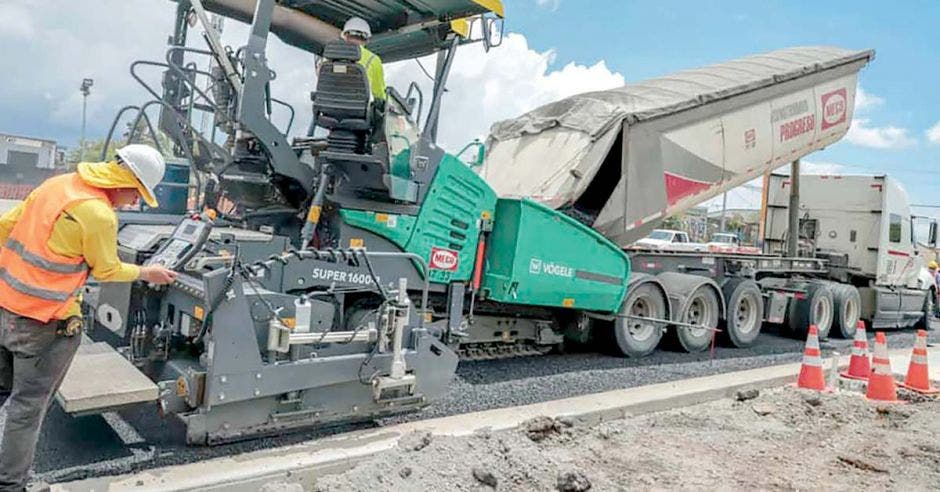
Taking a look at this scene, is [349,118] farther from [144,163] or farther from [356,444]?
[356,444]

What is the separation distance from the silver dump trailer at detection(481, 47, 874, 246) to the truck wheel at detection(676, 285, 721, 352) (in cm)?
108

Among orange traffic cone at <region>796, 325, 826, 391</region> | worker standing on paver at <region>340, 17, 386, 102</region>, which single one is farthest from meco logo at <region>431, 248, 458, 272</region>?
orange traffic cone at <region>796, 325, 826, 391</region>

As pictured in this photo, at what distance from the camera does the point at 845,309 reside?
10.5 metres

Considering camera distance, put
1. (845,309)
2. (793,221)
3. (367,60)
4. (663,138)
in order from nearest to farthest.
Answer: (367,60) < (663,138) < (845,309) < (793,221)

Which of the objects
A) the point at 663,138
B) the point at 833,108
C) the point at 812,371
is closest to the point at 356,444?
the point at 812,371

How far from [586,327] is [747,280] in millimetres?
3031

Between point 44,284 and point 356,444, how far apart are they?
1.68 meters

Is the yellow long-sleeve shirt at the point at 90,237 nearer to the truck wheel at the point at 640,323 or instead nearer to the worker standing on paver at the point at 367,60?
the worker standing on paver at the point at 367,60

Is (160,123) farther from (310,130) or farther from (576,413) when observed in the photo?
(576,413)

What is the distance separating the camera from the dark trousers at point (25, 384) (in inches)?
108

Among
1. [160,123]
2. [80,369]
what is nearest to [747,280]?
[160,123]

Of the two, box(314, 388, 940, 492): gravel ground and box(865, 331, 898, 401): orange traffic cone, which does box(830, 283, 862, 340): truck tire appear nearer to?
box(865, 331, 898, 401): orange traffic cone

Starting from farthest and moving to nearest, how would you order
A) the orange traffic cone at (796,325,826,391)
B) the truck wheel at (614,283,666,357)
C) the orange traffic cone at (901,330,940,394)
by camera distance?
the truck wheel at (614,283,666,357) → the orange traffic cone at (901,330,940,394) → the orange traffic cone at (796,325,826,391)

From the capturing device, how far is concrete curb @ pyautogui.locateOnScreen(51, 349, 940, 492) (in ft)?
9.88
